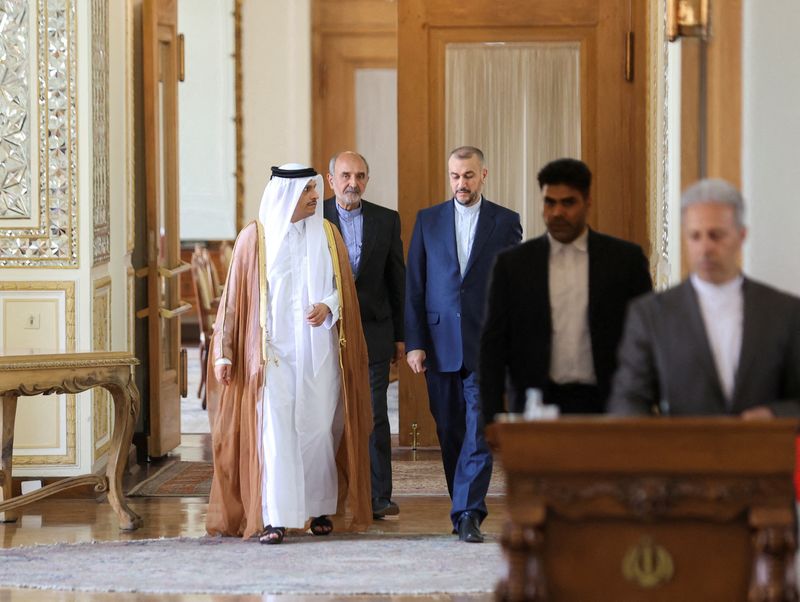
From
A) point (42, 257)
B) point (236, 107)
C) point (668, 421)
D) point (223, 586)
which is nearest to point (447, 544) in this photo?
point (223, 586)

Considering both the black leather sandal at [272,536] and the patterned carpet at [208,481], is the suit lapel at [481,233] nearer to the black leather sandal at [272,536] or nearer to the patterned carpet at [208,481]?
the black leather sandal at [272,536]

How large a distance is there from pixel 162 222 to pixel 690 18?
4.75m

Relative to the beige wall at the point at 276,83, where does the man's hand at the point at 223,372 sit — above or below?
below

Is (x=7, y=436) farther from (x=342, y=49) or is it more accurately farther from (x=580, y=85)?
(x=342, y=49)

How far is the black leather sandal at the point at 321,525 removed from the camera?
6.12m

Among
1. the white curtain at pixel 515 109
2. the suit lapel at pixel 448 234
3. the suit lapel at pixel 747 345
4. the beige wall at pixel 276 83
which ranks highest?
the beige wall at pixel 276 83

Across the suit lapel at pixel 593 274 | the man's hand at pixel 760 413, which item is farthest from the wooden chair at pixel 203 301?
the man's hand at pixel 760 413

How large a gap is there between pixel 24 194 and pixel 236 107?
5279mm

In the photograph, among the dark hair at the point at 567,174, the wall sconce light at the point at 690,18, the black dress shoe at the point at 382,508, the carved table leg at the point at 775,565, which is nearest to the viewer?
the carved table leg at the point at 775,565

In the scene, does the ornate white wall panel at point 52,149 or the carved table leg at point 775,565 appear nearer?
the carved table leg at point 775,565

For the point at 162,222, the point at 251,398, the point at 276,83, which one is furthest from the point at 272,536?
the point at 276,83

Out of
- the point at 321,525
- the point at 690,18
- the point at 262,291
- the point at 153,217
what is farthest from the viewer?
the point at 153,217

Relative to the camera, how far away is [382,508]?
6523 millimetres

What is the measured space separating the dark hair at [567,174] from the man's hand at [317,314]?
6.77ft
